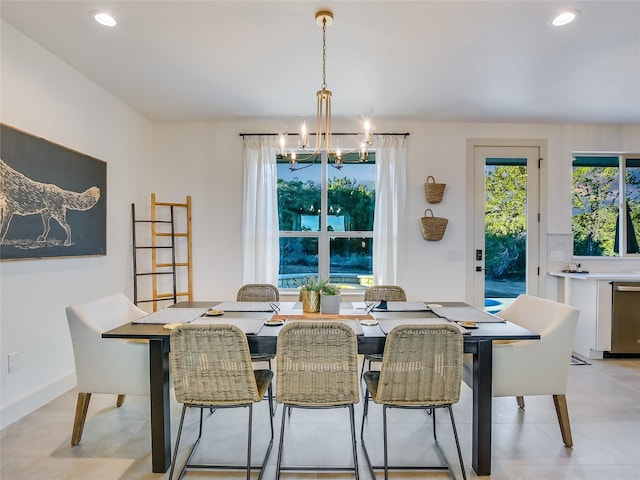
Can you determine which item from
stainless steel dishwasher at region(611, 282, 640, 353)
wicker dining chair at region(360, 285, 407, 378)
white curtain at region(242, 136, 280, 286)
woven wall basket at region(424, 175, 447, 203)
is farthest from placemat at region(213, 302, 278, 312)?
stainless steel dishwasher at region(611, 282, 640, 353)

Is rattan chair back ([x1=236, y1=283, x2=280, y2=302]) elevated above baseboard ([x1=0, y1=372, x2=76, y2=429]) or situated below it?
above

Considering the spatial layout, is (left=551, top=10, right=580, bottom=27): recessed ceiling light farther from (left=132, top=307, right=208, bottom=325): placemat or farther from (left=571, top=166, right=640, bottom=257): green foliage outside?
(left=132, top=307, right=208, bottom=325): placemat

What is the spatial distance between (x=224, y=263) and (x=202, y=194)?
0.86 metres

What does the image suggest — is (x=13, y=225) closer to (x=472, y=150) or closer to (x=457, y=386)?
(x=457, y=386)

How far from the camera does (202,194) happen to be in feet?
14.6

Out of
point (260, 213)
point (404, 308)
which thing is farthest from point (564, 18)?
point (260, 213)

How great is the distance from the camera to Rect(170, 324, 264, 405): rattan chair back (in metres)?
1.75

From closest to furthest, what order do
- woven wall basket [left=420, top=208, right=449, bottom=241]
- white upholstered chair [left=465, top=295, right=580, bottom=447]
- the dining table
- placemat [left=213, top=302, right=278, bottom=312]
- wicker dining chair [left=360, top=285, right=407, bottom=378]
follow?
the dining table, white upholstered chair [left=465, top=295, right=580, bottom=447], placemat [left=213, top=302, right=278, bottom=312], wicker dining chair [left=360, top=285, right=407, bottom=378], woven wall basket [left=420, top=208, right=449, bottom=241]

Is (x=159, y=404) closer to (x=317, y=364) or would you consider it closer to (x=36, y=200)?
(x=317, y=364)

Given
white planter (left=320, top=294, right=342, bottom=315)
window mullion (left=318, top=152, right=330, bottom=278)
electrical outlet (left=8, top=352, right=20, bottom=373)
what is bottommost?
electrical outlet (left=8, top=352, right=20, bottom=373)

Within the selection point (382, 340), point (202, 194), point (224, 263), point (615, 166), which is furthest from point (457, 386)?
point (615, 166)

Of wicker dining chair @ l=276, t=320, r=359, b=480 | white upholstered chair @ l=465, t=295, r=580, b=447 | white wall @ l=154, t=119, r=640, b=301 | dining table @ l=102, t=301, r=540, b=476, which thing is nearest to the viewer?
wicker dining chair @ l=276, t=320, r=359, b=480

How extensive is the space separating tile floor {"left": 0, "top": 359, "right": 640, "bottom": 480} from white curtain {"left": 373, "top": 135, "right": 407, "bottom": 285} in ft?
5.75

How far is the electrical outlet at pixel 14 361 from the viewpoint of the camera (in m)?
2.52
